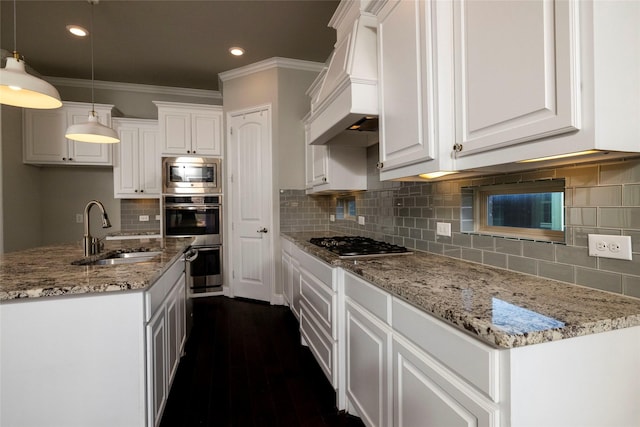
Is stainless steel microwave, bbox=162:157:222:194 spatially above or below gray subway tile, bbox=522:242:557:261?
above

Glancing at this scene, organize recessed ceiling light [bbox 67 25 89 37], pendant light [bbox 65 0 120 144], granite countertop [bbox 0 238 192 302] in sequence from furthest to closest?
recessed ceiling light [bbox 67 25 89 37]
pendant light [bbox 65 0 120 144]
granite countertop [bbox 0 238 192 302]

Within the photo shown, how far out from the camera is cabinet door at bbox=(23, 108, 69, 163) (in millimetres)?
3977

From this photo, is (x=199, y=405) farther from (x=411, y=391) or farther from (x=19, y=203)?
(x=19, y=203)

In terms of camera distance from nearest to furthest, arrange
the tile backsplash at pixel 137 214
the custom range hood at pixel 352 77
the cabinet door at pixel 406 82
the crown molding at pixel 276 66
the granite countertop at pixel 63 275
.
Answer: the granite countertop at pixel 63 275, the cabinet door at pixel 406 82, the custom range hood at pixel 352 77, the crown molding at pixel 276 66, the tile backsplash at pixel 137 214

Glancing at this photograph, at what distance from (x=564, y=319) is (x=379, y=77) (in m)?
1.46

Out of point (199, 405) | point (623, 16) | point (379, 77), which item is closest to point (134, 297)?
point (199, 405)

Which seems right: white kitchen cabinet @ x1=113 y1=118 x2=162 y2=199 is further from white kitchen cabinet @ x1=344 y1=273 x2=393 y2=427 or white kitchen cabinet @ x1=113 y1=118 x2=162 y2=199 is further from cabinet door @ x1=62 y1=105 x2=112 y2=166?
white kitchen cabinet @ x1=344 y1=273 x2=393 y2=427

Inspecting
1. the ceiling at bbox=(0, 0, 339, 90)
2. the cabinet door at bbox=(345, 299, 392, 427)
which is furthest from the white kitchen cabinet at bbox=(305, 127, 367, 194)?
the cabinet door at bbox=(345, 299, 392, 427)

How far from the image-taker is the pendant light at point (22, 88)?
1573 mm

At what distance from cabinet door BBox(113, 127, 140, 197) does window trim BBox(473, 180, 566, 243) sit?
4327mm

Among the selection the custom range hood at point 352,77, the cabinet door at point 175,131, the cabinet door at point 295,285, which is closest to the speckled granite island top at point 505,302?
the custom range hood at point 352,77

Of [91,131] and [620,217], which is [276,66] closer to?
[91,131]

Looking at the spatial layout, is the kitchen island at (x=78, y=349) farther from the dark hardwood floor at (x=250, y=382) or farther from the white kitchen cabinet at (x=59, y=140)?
the white kitchen cabinet at (x=59, y=140)

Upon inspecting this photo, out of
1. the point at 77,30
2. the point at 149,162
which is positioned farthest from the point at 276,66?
the point at 149,162
